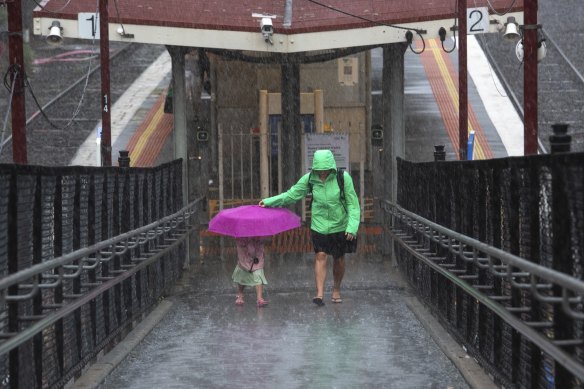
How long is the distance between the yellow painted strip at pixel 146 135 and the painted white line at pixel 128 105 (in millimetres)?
653

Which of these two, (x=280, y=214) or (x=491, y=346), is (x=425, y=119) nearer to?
(x=280, y=214)

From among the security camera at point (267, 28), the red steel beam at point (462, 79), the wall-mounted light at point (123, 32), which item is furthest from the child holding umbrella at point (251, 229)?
the wall-mounted light at point (123, 32)

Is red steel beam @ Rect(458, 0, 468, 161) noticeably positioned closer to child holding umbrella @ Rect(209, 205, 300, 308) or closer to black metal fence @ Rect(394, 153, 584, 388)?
child holding umbrella @ Rect(209, 205, 300, 308)

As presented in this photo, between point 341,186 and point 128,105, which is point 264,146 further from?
point 128,105

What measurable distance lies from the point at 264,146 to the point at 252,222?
6.67m

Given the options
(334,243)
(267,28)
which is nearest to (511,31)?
(267,28)

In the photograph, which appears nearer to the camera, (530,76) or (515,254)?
(515,254)

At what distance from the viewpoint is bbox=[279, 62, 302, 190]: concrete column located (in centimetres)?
2008

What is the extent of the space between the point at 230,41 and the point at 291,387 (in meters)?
9.88

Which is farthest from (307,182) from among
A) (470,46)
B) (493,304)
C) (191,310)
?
(470,46)

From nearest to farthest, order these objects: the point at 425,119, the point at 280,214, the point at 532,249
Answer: the point at 532,249
the point at 280,214
the point at 425,119

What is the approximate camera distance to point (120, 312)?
1157cm

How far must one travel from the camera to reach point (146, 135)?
111ft

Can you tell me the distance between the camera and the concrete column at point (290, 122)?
2008cm
